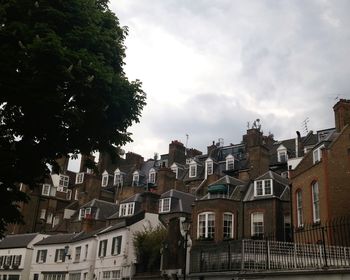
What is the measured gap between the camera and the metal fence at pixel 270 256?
19750 millimetres

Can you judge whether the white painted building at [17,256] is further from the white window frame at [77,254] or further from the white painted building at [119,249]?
the white painted building at [119,249]

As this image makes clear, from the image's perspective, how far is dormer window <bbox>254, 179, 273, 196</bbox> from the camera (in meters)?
41.5

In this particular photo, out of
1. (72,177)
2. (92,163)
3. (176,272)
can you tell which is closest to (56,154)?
(92,163)

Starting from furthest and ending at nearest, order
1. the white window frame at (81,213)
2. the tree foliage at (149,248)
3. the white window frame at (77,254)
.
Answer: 1. the white window frame at (81,213)
2. the white window frame at (77,254)
3. the tree foliage at (149,248)

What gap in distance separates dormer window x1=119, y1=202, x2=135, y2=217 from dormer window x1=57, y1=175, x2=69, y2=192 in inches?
954

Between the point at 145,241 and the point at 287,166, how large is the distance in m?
20.5

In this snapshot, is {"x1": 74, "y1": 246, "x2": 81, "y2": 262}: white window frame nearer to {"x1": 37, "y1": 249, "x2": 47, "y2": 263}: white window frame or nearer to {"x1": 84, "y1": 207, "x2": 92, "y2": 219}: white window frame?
{"x1": 84, "y1": 207, "x2": 92, "y2": 219}: white window frame

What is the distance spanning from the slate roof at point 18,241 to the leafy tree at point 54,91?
45.7 meters

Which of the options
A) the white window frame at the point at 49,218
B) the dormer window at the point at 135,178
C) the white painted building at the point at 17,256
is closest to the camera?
the white painted building at the point at 17,256

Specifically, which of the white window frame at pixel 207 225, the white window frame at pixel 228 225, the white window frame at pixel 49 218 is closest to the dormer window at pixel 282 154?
the white window frame at pixel 228 225

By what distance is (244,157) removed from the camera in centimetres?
5838

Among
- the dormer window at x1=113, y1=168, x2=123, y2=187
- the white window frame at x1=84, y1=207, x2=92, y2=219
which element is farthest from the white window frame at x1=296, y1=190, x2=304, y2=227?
the dormer window at x1=113, y1=168, x2=123, y2=187

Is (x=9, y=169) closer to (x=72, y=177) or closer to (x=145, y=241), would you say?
(x=145, y=241)

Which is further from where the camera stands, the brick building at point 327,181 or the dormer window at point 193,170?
→ the dormer window at point 193,170
